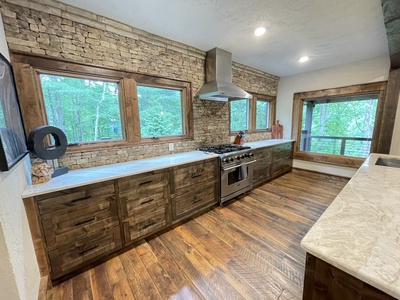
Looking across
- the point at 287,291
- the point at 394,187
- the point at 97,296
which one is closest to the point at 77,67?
the point at 97,296

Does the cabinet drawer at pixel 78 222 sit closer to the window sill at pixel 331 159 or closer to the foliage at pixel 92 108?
the foliage at pixel 92 108

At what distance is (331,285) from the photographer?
2.23ft

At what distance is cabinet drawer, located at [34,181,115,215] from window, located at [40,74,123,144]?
0.81 metres

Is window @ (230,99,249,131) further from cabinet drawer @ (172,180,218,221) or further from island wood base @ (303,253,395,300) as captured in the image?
island wood base @ (303,253,395,300)

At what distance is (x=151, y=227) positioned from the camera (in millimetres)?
2109

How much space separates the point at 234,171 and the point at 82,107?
249cm

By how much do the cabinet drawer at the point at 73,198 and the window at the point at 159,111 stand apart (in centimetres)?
110

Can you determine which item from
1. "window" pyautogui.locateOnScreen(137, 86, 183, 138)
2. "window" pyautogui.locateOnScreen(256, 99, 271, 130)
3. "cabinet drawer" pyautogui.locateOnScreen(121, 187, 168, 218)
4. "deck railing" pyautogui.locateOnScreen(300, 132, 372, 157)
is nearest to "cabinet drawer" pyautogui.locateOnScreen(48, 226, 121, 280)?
"cabinet drawer" pyautogui.locateOnScreen(121, 187, 168, 218)

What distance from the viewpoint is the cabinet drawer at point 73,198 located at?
57.1 inches

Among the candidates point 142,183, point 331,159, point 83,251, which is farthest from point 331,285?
point 331,159

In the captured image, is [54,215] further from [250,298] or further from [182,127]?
[182,127]

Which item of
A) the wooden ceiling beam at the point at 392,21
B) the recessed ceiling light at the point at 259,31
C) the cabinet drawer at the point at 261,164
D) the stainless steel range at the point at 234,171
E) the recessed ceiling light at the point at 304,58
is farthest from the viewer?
the cabinet drawer at the point at 261,164

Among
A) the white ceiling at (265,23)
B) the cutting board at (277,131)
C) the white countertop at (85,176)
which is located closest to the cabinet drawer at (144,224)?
the white countertop at (85,176)

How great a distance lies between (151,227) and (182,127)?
1.72 metres
